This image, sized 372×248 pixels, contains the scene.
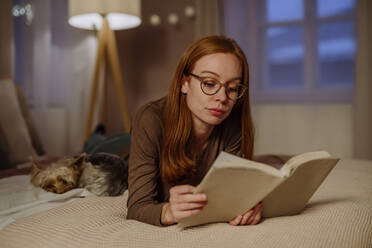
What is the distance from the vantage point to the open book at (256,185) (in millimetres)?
720

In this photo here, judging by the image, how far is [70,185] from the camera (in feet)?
4.57

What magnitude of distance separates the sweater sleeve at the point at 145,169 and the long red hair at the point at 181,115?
0.03 m

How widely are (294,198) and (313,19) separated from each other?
2.52m

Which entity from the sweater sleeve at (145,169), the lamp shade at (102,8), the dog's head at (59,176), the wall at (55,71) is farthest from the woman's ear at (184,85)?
the wall at (55,71)

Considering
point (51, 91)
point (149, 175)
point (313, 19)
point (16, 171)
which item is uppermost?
point (313, 19)

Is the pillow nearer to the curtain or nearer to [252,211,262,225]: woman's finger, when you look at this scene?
[252,211,262,225]: woman's finger

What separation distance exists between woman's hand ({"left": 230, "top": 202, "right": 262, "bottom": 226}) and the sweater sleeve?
0.19 meters

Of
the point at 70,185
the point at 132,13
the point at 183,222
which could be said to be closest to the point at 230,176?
the point at 183,222

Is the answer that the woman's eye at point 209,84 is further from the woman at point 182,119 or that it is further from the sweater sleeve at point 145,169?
the sweater sleeve at point 145,169

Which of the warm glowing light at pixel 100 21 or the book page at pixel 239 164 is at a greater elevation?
the warm glowing light at pixel 100 21

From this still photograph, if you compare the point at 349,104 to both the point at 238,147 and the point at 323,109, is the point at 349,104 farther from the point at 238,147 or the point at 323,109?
the point at 238,147

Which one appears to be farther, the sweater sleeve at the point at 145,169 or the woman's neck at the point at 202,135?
the woman's neck at the point at 202,135

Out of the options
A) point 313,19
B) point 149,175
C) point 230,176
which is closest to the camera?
point 230,176

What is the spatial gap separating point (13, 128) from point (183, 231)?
1.57m
